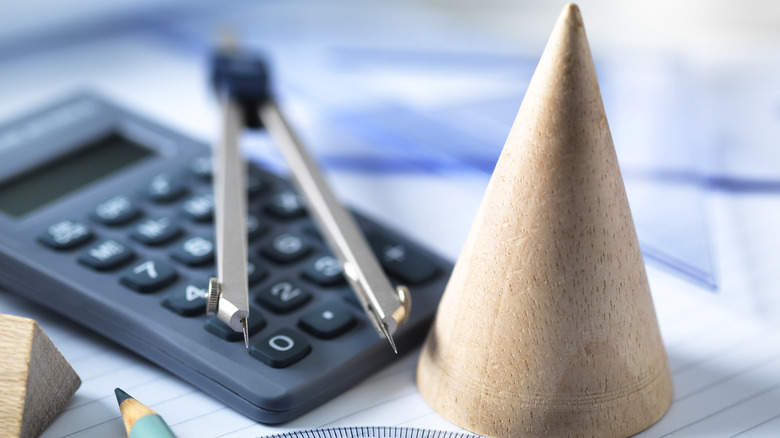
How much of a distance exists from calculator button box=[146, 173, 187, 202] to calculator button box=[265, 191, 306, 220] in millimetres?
53

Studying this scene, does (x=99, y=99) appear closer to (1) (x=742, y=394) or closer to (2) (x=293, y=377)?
(2) (x=293, y=377)

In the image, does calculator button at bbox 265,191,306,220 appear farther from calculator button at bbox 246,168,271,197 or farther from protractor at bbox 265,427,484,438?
A: protractor at bbox 265,427,484,438

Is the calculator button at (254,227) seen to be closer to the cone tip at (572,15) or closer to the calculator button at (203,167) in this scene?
the calculator button at (203,167)

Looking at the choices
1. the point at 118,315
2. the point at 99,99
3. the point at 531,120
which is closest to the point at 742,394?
the point at 531,120

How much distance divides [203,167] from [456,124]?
0.66 ft

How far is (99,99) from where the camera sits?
0.58 metres

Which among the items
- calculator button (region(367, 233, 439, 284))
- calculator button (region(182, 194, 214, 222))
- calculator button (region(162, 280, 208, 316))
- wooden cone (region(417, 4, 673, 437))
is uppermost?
wooden cone (region(417, 4, 673, 437))

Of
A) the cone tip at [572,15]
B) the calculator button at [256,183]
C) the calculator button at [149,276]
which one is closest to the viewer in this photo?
the cone tip at [572,15]

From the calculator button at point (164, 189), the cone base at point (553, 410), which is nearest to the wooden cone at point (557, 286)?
the cone base at point (553, 410)

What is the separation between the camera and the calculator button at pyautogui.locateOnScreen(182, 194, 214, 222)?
18.1 inches

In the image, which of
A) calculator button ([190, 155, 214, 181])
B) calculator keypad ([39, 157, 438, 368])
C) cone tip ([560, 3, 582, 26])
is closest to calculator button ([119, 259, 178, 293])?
calculator keypad ([39, 157, 438, 368])

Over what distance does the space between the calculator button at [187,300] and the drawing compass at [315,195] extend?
0.03 m

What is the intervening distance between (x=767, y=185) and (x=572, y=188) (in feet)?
1.02

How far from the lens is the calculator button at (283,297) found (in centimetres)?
38
